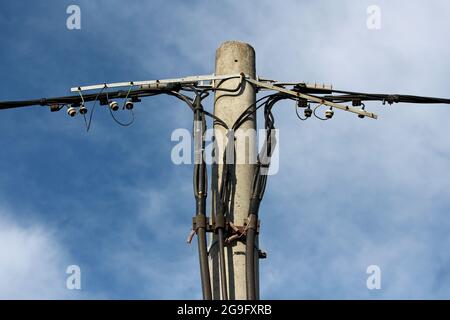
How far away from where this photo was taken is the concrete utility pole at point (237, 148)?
10.1 meters

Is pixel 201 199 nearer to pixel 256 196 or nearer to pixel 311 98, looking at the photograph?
pixel 256 196

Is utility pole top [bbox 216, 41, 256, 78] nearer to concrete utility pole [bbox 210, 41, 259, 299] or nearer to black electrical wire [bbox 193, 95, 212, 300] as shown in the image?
concrete utility pole [bbox 210, 41, 259, 299]

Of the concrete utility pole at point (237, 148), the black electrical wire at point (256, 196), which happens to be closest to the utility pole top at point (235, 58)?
the concrete utility pole at point (237, 148)

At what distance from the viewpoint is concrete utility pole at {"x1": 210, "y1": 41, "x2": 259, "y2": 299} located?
33.1 ft

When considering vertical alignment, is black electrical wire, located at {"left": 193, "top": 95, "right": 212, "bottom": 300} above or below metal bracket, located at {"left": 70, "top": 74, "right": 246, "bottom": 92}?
below

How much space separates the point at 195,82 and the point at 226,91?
47cm

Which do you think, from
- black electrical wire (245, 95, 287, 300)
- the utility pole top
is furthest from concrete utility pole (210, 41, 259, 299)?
black electrical wire (245, 95, 287, 300)

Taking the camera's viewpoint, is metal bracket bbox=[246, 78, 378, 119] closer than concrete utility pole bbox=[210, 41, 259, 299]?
No

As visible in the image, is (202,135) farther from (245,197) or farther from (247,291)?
(247,291)

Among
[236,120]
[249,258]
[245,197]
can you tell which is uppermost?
[236,120]
